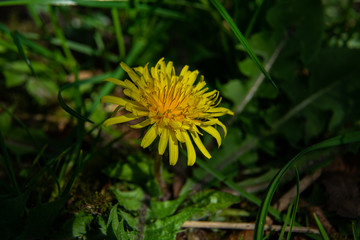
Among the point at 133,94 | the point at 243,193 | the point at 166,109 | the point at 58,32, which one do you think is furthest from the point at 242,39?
the point at 58,32

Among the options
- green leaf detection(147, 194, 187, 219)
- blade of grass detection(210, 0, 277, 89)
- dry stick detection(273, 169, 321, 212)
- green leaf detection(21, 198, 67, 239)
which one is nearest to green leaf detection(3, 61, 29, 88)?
green leaf detection(21, 198, 67, 239)

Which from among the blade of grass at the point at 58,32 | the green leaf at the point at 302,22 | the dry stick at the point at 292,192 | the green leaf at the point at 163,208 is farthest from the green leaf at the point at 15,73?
the dry stick at the point at 292,192

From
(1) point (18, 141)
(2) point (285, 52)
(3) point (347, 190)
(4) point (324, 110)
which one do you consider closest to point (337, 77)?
(4) point (324, 110)

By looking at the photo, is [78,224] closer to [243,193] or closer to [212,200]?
[212,200]

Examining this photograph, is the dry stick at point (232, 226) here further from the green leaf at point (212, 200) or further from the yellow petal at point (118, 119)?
the yellow petal at point (118, 119)

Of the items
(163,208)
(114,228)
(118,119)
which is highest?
(118,119)

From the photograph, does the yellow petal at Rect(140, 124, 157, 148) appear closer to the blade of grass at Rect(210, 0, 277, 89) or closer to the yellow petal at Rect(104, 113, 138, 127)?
the yellow petal at Rect(104, 113, 138, 127)
